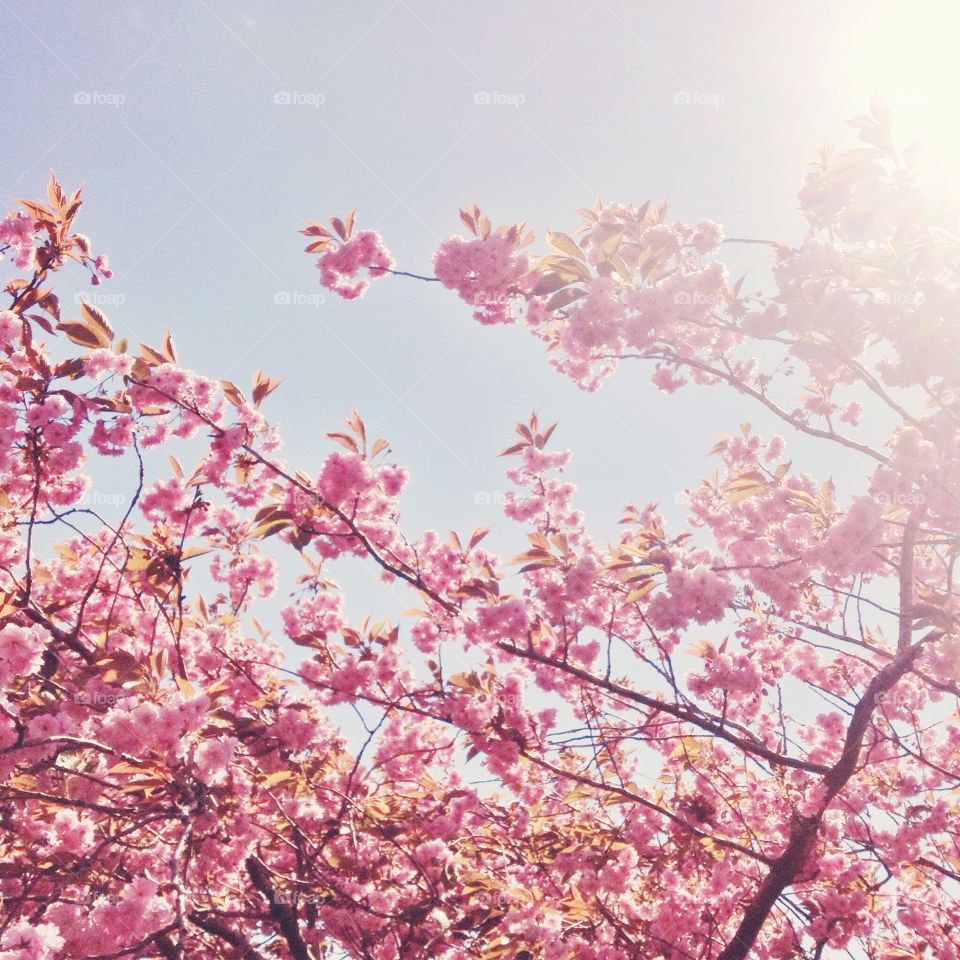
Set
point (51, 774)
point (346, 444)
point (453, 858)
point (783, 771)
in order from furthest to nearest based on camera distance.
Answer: point (783, 771), point (453, 858), point (346, 444), point (51, 774)

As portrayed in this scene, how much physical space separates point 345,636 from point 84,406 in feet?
7.81

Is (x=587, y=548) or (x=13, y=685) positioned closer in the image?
(x=13, y=685)

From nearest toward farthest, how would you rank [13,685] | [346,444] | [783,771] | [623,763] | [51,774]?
1. [13,685]
2. [51,774]
3. [346,444]
4. [783,771]
5. [623,763]

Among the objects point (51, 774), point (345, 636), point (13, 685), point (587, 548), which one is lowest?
point (51, 774)

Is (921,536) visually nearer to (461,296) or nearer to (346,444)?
(461,296)

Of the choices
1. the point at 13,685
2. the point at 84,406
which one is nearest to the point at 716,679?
the point at 13,685

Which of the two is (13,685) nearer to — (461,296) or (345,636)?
(345,636)

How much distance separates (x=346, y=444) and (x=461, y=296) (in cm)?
130

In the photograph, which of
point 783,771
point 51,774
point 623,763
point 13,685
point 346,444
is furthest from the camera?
point 623,763

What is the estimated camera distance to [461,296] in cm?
450

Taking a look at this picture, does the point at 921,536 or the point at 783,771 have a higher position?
the point at 921,536

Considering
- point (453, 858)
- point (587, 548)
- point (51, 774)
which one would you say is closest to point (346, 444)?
point (587, 548)

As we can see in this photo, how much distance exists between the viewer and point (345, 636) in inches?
193

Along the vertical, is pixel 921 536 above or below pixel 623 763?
above
